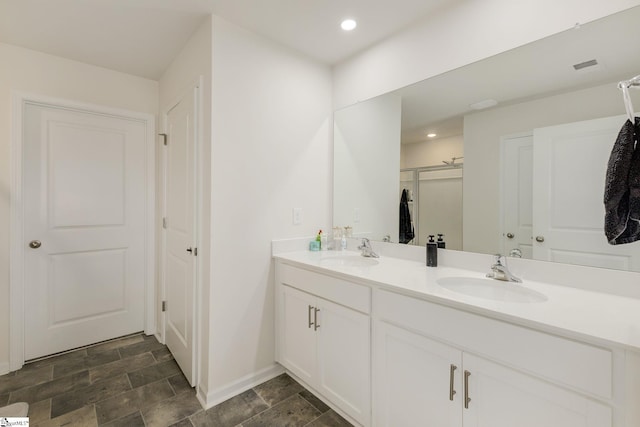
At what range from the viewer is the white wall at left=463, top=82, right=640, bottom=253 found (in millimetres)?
1319

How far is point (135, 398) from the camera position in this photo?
1.81 m

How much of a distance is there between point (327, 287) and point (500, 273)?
873mm

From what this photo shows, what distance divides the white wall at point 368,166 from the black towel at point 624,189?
106 cm

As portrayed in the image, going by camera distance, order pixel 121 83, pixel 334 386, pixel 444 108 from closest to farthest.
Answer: pixel 334 386 → pixel 444 108 → pixel 121 83

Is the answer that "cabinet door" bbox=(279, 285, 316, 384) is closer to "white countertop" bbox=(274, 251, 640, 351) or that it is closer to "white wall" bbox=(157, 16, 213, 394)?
"white countertop" bbox=(274, 251, 640, 351)

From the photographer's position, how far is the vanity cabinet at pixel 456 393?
0.89 meters

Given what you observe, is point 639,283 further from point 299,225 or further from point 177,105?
point 177,105

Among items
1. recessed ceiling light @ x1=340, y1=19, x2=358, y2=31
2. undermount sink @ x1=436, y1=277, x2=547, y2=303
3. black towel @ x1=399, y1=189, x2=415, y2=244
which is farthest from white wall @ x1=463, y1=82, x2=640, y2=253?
recessed ceiling light @ x1=340, y1=19, x2=358, y2=31

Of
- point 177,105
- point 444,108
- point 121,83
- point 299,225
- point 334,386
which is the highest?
point 121,83

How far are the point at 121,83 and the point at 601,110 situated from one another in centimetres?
330

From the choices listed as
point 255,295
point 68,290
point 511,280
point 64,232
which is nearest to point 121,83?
point 64,232

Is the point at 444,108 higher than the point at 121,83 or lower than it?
lower

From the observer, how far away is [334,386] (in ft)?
5.30

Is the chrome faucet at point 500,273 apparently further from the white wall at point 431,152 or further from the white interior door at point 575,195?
the white wall at point 431,152
